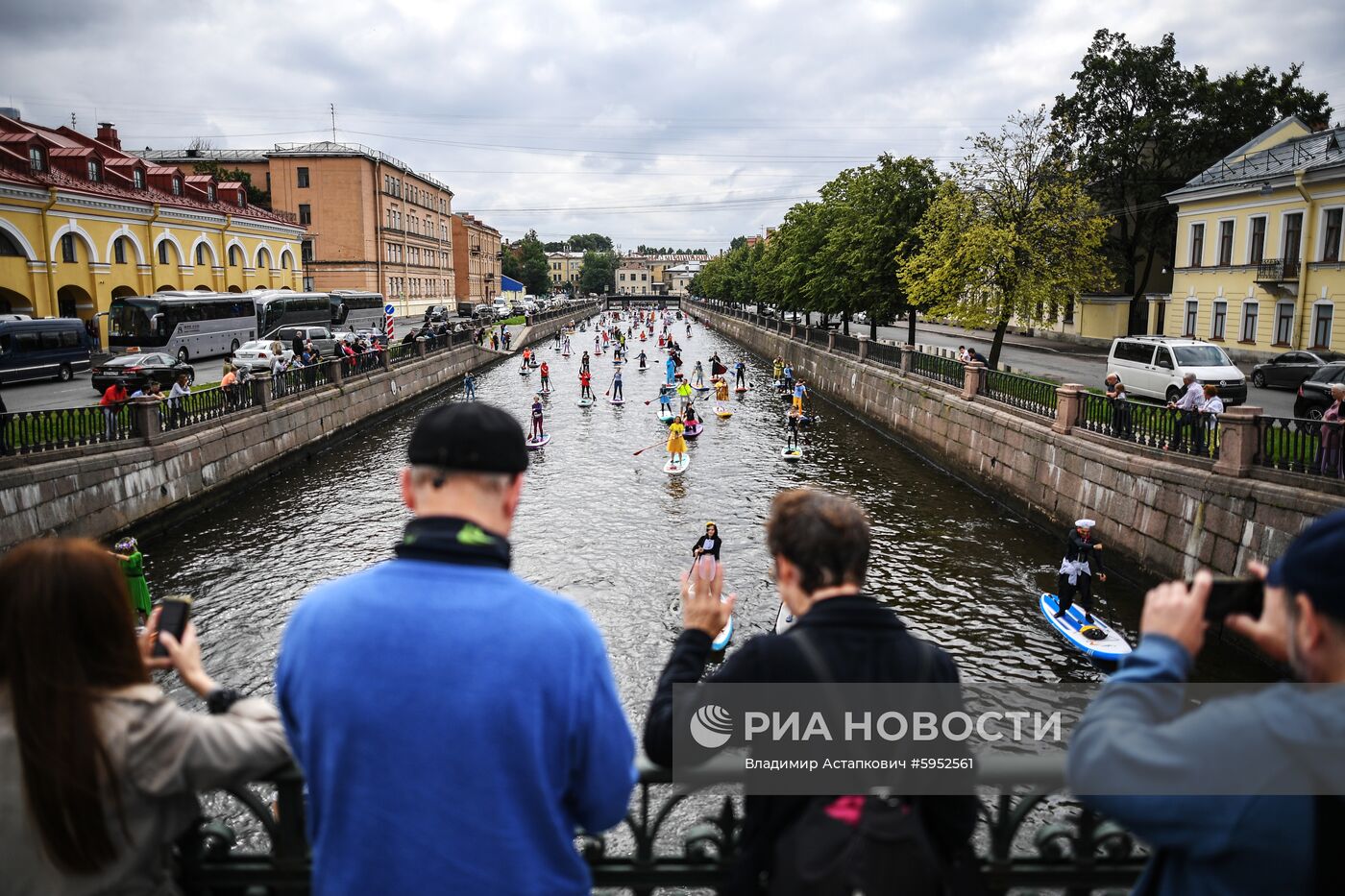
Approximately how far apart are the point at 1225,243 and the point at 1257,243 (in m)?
2.09

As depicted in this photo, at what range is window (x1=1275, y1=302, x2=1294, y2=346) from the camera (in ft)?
108

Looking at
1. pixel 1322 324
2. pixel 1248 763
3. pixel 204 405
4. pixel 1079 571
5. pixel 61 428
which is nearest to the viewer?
pixel 1248 763

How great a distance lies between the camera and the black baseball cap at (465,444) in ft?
6.97

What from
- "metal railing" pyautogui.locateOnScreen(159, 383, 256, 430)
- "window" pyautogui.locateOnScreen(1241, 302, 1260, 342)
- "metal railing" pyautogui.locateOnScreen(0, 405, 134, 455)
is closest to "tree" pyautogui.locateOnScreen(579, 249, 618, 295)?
"window" pyautogui.locateOnScreen(1241, 302, 1260, 342)

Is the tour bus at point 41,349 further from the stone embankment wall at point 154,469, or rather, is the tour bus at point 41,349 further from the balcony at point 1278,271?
the balcony at point 1278,271

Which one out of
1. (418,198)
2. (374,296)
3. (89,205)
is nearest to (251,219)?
(374,296)

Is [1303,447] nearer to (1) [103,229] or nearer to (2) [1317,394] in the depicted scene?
(2) [1317,394]

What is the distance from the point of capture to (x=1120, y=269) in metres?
48.8

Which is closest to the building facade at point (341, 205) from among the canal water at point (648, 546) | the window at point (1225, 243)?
the canal water at point (648, 546)

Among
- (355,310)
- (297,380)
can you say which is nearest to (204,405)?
(297,380)

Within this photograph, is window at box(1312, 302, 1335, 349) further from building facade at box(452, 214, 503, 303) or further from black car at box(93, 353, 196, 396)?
building facade at box(452, 214, 503, 303)

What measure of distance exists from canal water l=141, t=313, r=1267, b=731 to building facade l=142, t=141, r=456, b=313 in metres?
39.9

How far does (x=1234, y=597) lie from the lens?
2119 mm

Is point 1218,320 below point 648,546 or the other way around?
the other way around
